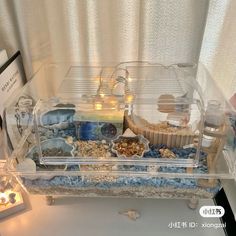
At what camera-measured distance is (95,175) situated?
0.77 meters

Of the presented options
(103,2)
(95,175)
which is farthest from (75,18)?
(95,175)

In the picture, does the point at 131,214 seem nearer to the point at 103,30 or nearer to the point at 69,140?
the point at 69,140

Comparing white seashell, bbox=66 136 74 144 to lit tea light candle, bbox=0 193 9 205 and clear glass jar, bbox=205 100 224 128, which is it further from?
clear glass jar, bbox=205 100 224 128

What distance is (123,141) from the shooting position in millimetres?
844

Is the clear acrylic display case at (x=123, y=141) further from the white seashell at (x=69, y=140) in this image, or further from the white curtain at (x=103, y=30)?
the white curtain at (x=103, y=30)

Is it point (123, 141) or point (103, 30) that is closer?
point (123, 141)

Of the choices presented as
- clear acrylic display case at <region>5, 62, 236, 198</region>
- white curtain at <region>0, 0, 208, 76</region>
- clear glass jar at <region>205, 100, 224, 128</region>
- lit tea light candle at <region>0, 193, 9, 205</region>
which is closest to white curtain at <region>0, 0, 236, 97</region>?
white curtain at <region>0, 0, 208, 76</region>

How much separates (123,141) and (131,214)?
0.76ft

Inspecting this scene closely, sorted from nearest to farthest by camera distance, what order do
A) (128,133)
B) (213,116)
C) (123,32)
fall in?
(213,116), (128,133), (123,32)

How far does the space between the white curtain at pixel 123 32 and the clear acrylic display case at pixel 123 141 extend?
19 centimetres

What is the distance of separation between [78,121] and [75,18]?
407 mm

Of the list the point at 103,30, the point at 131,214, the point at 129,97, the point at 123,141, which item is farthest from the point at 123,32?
the point at 131,214

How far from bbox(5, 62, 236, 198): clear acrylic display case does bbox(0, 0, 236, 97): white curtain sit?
0.19m

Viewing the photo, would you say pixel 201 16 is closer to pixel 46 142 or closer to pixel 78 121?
pixel 78 121
